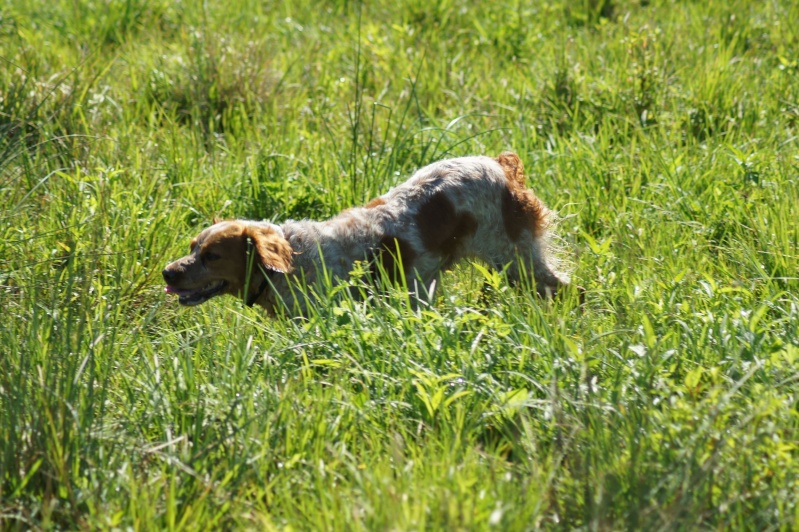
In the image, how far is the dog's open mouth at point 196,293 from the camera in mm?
4430

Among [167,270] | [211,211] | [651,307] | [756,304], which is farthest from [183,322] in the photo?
[756,304]

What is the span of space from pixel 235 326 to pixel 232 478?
1.28 meters

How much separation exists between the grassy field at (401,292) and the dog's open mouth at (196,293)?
0.32 feet

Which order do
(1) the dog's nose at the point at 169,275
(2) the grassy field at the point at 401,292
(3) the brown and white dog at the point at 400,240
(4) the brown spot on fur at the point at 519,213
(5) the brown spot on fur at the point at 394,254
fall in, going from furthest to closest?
(4) the brown spot on fur at the point at 519,213, (5) the brown spot on fur at the point at 394,254, (3) the brown and white dog at the point at 400,240, (1) the dog's nose at the point at 169,275, (2) the grassy field at the point at 401,292

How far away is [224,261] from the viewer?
452cm

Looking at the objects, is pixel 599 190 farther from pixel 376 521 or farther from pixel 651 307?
pixel 376 521

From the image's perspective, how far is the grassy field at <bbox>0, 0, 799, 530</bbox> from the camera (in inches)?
108

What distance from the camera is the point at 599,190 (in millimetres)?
5297

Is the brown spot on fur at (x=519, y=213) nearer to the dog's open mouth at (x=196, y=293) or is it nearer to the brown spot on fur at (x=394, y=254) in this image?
the brown spot on fur at (x=394, y=254)

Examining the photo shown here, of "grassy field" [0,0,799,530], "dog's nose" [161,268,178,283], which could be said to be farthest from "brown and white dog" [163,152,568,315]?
"grassy field" [0,0,799,530]

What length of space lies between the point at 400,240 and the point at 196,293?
39.9 inches

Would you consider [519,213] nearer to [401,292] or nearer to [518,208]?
[518,208]

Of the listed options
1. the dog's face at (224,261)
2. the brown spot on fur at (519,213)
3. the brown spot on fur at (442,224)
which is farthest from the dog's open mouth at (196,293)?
the brown spot on fur at (519,213)

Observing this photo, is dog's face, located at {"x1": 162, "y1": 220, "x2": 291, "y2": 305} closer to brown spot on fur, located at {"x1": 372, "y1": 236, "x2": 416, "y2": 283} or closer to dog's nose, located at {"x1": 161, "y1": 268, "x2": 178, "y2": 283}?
dog's nose, located at {"x1": 161, "y1": 268, "x2": 178, "y2": 283}
